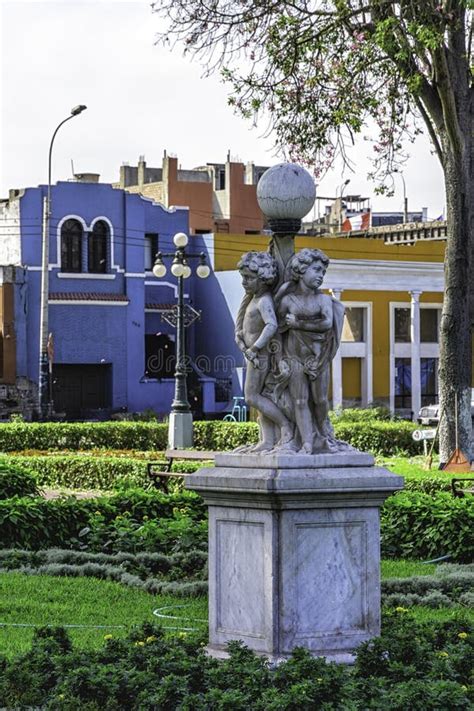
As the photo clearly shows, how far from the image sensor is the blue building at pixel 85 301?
40.8 m

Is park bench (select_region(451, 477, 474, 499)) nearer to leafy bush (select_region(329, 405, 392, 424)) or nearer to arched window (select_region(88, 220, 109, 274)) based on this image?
leafy bush (select_region(329, 405, 392, 424))

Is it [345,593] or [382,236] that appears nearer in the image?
[345,593]

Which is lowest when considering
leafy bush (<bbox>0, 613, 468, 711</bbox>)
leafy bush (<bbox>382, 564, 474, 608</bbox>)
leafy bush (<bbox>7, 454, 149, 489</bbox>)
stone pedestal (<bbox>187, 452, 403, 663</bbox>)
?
leafy bush (<bbox>7, 454, 149, 489</bbox>)

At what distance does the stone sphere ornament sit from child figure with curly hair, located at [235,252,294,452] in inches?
8.4

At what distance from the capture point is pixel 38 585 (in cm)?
1088

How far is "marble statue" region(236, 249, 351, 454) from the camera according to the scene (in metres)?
7.62

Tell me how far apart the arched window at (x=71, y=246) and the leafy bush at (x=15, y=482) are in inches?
1048

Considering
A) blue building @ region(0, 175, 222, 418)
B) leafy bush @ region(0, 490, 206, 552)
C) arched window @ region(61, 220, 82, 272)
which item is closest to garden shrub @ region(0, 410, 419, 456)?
leafy bush @ region(0, 490, 206, 552)

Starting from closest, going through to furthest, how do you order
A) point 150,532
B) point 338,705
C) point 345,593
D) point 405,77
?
point 338,705
point 345,593
point 150,532
point 405,77

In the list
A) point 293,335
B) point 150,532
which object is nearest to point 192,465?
point 150,532

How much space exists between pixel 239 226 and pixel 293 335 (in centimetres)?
4543

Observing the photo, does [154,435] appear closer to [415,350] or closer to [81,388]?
[81,388]

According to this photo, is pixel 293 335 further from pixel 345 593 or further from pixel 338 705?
pixel 338 705

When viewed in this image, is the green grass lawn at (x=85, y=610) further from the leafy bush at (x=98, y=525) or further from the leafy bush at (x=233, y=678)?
the leafy bush at (x=98, y=525)
